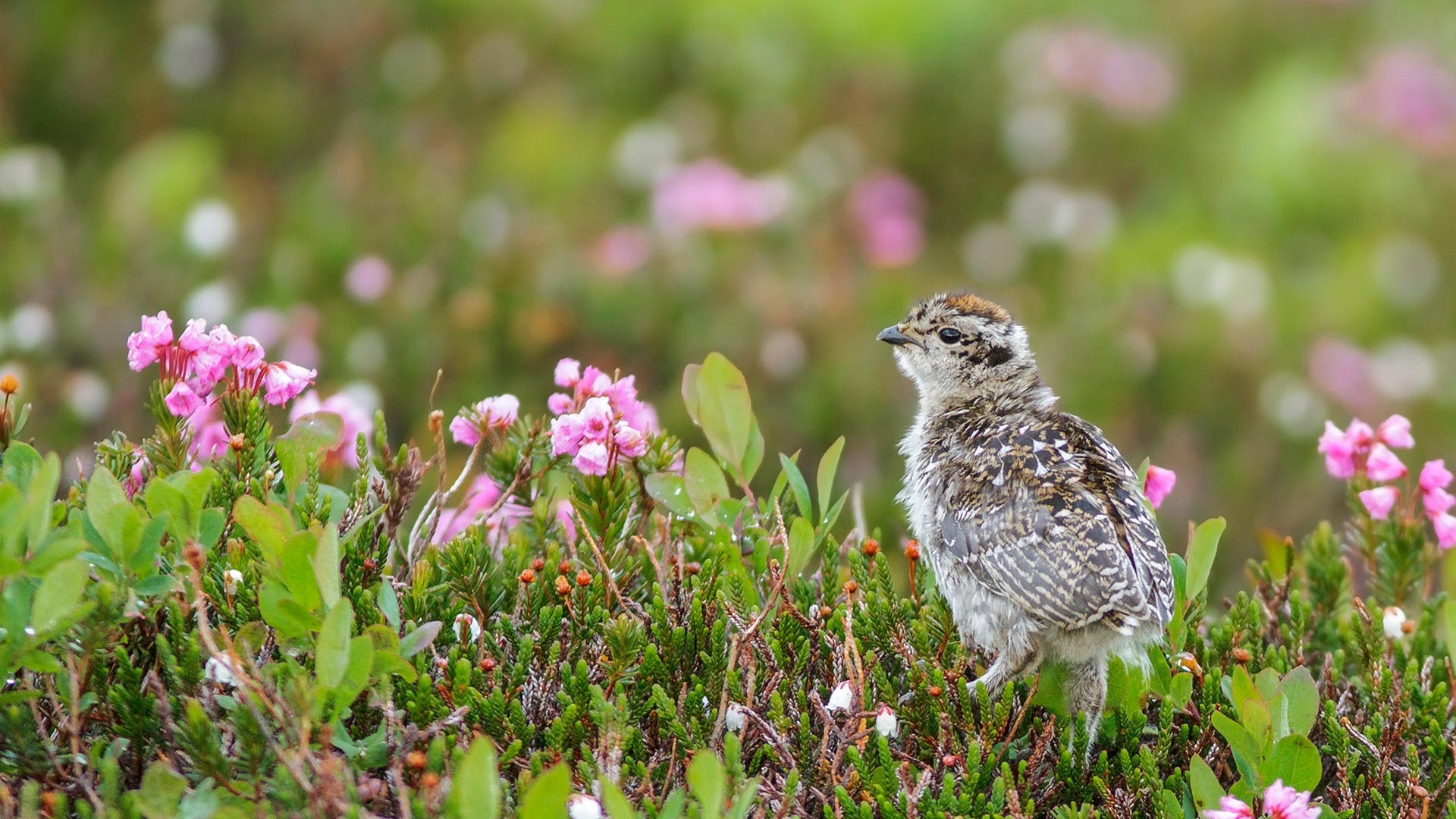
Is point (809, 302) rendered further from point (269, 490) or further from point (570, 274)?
point (269, 490)

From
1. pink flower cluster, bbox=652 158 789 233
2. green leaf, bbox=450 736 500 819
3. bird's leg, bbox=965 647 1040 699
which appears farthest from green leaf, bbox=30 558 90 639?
pink flower cluster, bbox=652 158 789 233

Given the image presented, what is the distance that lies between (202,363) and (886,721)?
180cm

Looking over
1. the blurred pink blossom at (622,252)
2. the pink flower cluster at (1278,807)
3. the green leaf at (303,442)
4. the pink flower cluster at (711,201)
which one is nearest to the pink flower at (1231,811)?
the pink flower cluster at (1278,807)

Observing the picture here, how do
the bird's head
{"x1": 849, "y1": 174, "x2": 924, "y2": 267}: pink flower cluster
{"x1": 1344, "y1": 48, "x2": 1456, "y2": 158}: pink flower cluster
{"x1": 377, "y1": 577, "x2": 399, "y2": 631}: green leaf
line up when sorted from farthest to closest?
{"x1": 1344, "y1": 48, "x2": 1456, "y2": 158}: pink flower cluster
{"x1": 849, "y1": 174, "x2": 924, "y2": 267}: pink flower cluster
the bird's head
{"x1": 377, "y1": 577, "x2": 399, "y2": 631}: green leaf

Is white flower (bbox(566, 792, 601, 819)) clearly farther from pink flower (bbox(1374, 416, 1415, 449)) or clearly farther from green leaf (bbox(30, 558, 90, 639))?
pink flower (bbox(1374, 416, 1415, 449))

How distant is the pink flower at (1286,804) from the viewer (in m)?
3.10

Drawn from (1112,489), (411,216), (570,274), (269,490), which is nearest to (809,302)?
(570,274)

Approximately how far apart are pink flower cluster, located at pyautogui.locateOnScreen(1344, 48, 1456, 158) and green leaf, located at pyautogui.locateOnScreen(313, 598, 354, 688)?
13.3m

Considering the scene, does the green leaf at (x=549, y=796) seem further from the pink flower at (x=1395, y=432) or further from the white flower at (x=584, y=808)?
the pink flower at (x=1395, y=432)

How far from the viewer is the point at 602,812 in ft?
9.98

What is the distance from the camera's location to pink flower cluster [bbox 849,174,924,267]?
11109mm

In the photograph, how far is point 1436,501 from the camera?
13.9ft

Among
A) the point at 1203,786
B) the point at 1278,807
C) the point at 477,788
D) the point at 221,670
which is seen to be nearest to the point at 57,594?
the point at 221,670

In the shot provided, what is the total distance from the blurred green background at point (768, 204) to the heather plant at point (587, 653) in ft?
11.3
